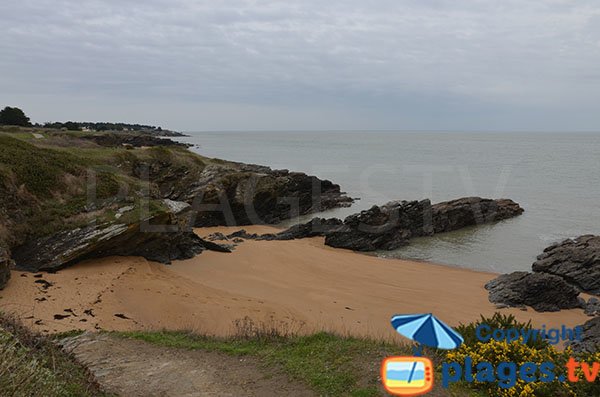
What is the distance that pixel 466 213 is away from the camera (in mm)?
32875

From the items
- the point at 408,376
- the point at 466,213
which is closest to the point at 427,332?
the point at 408,376

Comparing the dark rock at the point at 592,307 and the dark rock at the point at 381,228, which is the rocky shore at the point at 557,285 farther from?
the dark rock at the point at 381,228

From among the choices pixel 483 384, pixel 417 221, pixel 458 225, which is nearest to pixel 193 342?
pixel 483 384

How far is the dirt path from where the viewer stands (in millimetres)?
7906

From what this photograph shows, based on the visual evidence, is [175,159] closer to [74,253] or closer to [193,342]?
[74,253]

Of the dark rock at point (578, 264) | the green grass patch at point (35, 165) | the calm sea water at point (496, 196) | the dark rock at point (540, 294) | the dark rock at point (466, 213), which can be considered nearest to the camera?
the dark rock at point (540, 294)

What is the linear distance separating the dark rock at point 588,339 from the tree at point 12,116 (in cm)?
8666

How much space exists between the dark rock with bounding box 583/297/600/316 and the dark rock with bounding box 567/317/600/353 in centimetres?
385

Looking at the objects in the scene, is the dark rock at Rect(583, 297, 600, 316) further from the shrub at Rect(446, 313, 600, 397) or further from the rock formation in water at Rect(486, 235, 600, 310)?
the shrub at Rect(446, 313, 600, 397)

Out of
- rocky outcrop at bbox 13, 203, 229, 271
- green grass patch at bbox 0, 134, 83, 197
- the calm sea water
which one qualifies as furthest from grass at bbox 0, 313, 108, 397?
the calm sea water

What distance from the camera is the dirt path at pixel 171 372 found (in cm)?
791

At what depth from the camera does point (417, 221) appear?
30.2 m

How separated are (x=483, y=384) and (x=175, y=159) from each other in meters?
33.1

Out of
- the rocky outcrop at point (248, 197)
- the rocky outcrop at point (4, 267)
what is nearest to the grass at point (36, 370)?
the rocky outcrop at point (4, 267)
